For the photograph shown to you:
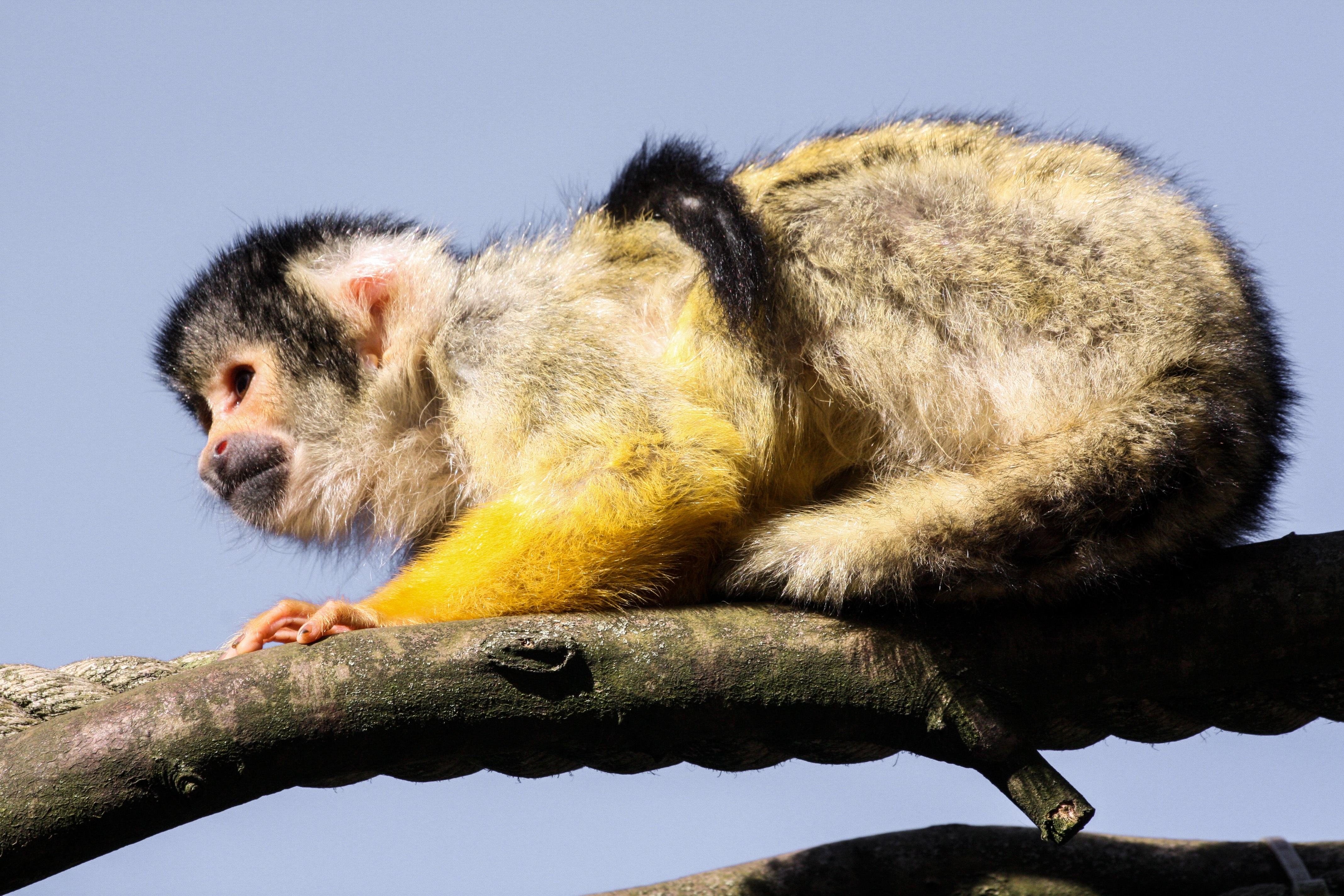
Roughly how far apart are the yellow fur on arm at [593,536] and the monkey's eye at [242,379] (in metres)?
1.19

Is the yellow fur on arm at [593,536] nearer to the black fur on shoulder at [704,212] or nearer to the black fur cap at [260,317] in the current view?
the black fur on shoulder at [704,212]

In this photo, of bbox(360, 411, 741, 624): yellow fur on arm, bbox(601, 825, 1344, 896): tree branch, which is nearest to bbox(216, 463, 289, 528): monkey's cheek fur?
bbox(360, 411, 741, 624): yellow fur on arm

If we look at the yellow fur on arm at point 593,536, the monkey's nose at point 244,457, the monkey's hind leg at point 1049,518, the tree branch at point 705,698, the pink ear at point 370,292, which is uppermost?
the pink ear at point 370,292

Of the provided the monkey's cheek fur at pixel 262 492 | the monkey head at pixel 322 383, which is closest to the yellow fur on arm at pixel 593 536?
the monkey head at pixel 322 383

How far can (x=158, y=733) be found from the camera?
2555 millimetres

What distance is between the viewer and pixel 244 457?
4027mm

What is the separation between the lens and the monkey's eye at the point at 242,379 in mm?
4164

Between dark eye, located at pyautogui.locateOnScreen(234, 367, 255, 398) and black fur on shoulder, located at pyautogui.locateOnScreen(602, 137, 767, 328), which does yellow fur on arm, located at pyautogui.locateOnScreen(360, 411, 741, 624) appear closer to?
black fur on shoulder, located at pyautogui.locateOnScreen(602, 137, 767, 328)

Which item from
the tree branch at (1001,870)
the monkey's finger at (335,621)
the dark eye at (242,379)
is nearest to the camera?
the monkey's finger at (335,621)

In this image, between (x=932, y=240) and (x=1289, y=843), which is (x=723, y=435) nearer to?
(x=932, y=240)

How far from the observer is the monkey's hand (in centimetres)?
294

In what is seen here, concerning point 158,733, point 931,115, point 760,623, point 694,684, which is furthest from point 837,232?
point 158,733

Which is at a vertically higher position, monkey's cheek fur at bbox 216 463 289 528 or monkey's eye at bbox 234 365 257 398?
monkey's eye at bbox 234 365 257 398

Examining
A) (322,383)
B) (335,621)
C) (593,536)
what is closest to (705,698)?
(593,536)
